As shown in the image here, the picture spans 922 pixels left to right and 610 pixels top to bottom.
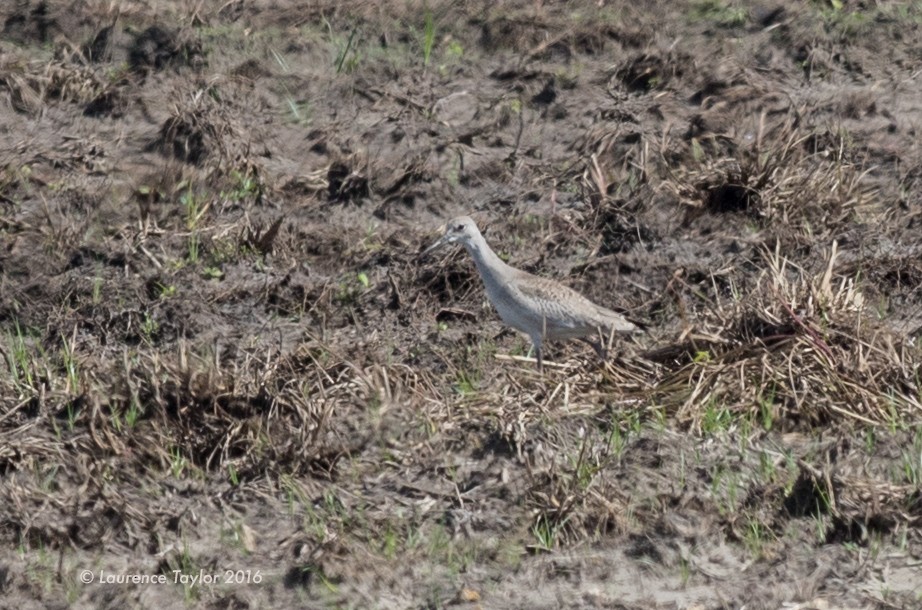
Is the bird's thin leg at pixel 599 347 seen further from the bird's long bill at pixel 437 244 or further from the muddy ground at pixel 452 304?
the bird's long bill at pixel 437 244

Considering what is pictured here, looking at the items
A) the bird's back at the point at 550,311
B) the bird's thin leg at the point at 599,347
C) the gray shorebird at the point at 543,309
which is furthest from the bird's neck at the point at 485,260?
the bird's thin leg at the point at 599,347

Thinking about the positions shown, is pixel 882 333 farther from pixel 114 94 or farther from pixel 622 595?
pixel 114 94

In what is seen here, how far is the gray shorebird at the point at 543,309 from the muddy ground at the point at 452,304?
0.55 ft

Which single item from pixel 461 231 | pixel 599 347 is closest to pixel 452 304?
pixel 461 231

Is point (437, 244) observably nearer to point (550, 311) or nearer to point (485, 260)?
point (485, 260)

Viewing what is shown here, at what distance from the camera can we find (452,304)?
1009cm

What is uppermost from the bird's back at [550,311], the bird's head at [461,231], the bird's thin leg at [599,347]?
the bird's head at [461,231]

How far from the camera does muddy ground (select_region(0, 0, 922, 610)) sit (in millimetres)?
7680

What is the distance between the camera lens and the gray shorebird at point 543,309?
9172 millimetres

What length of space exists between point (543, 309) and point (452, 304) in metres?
1.05

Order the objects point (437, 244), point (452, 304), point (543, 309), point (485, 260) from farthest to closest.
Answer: point (452, 304) → point (437, 244) → point (485, 260) → point (543, 309)

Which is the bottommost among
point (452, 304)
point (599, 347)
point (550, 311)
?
point (452, 304)

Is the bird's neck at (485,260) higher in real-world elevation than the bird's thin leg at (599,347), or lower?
higher

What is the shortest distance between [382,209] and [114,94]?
190cm
